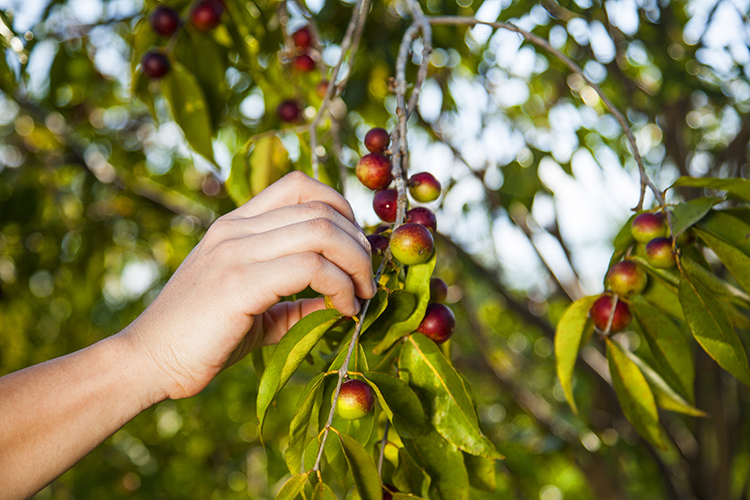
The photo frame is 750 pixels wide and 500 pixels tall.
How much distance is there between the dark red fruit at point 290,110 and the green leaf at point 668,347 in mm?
1352

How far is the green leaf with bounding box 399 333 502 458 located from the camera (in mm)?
869

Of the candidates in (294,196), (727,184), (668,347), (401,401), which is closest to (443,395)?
(401,401)

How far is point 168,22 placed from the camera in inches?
71.5

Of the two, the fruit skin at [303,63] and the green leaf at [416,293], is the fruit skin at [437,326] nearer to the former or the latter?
the green leaf at [416,293]

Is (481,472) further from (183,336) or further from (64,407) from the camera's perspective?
(64,407)

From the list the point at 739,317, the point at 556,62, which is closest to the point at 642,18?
the point at 556,62

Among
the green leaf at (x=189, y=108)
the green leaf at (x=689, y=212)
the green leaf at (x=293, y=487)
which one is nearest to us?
the green leaf at (x=293, y=487)

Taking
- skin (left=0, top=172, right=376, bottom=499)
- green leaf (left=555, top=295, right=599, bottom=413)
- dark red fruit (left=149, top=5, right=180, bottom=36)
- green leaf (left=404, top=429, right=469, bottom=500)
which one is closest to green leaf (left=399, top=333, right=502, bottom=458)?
green leaf (left=404, top=429, right=469, bottom=500)

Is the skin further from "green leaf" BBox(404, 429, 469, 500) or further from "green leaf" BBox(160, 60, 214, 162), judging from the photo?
"green leaf" BBox(160, 60, 214, 162)

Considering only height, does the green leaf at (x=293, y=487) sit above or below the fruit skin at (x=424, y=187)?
below

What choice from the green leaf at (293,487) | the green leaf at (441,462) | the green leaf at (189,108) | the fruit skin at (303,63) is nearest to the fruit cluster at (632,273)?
the green leaf at (441,462)

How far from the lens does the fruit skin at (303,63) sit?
6.85 ft

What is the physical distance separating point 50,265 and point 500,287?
8.96ft

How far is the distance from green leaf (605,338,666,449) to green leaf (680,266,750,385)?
0.20 meters
